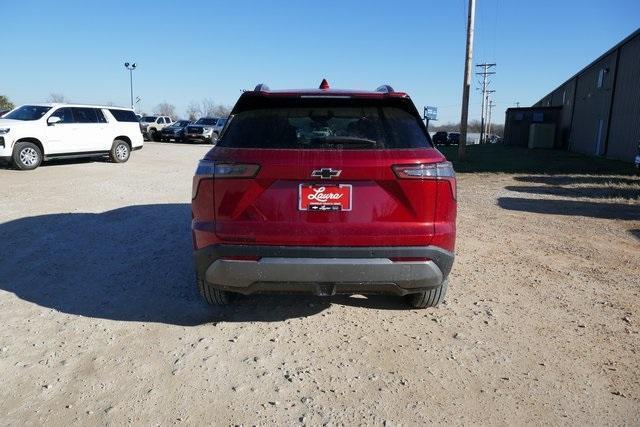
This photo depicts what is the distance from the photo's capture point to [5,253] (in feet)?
17.7

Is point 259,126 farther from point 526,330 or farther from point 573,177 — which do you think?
point 573,177

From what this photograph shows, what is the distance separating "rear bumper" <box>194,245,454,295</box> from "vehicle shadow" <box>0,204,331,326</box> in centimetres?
75

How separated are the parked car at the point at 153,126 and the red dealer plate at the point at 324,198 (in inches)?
1208

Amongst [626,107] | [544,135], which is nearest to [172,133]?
[626,107]

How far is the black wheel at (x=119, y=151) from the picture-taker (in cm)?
1565

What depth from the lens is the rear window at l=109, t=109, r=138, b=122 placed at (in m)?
15.8

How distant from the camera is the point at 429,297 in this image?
148 inches

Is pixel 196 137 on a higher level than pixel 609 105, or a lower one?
lower

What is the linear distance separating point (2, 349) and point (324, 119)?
8.92 ft

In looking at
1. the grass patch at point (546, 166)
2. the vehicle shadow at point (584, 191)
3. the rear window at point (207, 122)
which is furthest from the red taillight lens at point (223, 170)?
the rear window at point (207, 122)

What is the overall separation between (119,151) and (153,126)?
19.3 metres

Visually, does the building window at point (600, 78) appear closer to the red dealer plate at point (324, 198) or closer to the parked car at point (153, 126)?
the parked car at point (153, 126)

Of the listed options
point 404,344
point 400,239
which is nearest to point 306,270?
point 400,239

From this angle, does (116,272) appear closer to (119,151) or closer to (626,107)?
(119,151)
